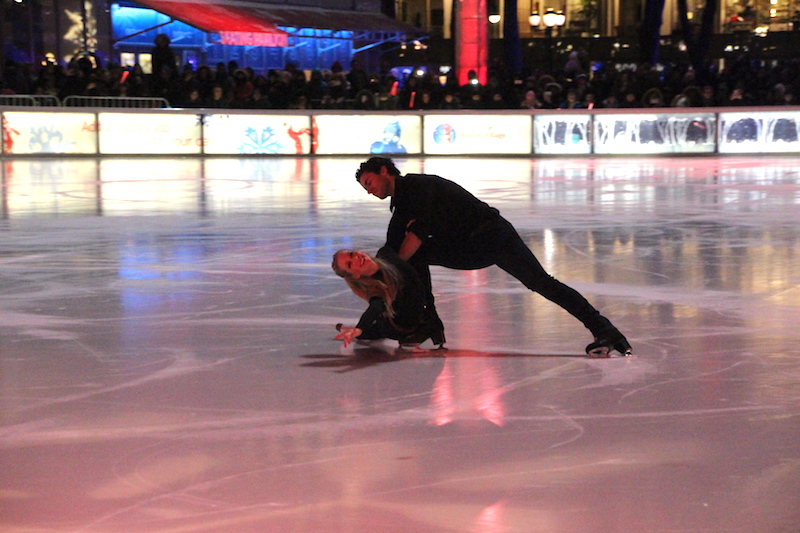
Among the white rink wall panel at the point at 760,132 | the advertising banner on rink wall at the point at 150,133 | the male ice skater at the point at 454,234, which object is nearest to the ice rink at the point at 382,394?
the male ice skater at the point at 454,234

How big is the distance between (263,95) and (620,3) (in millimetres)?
26590

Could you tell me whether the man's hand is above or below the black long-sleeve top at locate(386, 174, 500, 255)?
below

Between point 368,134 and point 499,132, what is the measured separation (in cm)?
281

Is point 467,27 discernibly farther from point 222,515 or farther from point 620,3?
point 222,515

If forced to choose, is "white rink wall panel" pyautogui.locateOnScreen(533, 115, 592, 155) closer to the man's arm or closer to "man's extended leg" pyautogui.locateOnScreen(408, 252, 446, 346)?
"man's extended leg" pyautogui.locateOnScreen(408, 252, 446, 346)

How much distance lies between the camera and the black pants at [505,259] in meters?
5.11

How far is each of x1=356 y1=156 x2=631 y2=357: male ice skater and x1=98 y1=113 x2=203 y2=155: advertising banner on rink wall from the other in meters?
18.5

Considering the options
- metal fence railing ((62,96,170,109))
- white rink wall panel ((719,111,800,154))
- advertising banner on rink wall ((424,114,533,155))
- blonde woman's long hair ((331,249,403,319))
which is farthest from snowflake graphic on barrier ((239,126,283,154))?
blonde woman's long hair ((331,249,403,319))

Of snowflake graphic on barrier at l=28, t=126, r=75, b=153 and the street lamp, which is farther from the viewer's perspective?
the street lamp

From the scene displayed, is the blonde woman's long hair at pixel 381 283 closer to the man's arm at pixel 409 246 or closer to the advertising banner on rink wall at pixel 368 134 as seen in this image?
the man's arm at pixel 409 246

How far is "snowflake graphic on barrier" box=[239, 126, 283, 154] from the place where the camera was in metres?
24.1

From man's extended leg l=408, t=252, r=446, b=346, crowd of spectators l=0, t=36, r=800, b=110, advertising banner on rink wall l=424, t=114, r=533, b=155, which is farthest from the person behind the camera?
advertising banner on rink wall l=424, t=114, r=533, b=155

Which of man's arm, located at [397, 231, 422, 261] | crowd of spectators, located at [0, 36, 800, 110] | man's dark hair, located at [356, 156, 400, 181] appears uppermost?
crowd of spectators, located at [0, 36, 800, 110]

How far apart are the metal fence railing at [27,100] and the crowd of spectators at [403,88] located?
1.25ft
